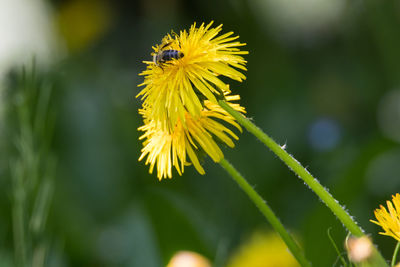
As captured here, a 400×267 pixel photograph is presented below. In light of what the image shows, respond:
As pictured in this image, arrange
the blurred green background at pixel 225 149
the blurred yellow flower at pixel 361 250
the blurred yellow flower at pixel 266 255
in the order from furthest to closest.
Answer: the blurred green background at pixel 225 149
the blurred yellow flower at pixel 266 255
the blurred yellow flower at pixel 361 250

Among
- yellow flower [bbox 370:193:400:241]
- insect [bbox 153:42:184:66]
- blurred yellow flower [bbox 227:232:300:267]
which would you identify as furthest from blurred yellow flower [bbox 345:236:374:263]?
blurred yellow flower [bbox 227:232:300:267]

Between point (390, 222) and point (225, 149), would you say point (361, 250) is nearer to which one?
point (390, 222)

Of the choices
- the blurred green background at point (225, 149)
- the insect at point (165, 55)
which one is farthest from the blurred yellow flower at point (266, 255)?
the insect at point (165, 55)

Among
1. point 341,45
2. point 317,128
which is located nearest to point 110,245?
point 317,128

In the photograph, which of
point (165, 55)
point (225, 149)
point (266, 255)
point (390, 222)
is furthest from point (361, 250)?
point (225, 149)

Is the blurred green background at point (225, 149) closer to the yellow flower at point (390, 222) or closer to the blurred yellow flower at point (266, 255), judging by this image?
the blurred yellow flower at point (266, 255)

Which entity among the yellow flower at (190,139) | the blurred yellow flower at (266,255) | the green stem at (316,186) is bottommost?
the blurred yellow flower at (266,255)

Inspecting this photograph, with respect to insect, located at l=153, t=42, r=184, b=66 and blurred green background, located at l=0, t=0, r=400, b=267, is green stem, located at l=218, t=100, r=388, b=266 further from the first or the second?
blurred green background, located at l=0, t=0, r=400, b=267
